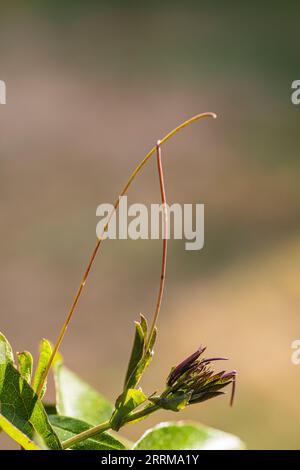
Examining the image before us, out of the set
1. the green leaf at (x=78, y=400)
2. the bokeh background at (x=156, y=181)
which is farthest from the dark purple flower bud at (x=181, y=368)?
the bokeh background at (x=156, y=181)

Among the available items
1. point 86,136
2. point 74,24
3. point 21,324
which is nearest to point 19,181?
point 86,136

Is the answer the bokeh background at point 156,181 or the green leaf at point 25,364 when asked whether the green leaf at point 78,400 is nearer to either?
the green leaf at point 25,364

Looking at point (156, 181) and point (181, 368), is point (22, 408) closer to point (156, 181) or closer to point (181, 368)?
point (181, 368)

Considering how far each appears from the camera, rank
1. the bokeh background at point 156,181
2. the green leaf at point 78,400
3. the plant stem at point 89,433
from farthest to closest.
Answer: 1. the bokeh background at point 156,181
2. the green leaf at point 78,400
3. the plant stem at point 89,433

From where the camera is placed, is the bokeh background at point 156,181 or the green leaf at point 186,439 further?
the bokeh background at point 156,181

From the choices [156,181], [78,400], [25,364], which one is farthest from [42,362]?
[156,181]

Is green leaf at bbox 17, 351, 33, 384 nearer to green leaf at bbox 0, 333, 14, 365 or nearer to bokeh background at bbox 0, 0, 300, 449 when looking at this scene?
green leaf at bbox 0, 333, 14, 365
